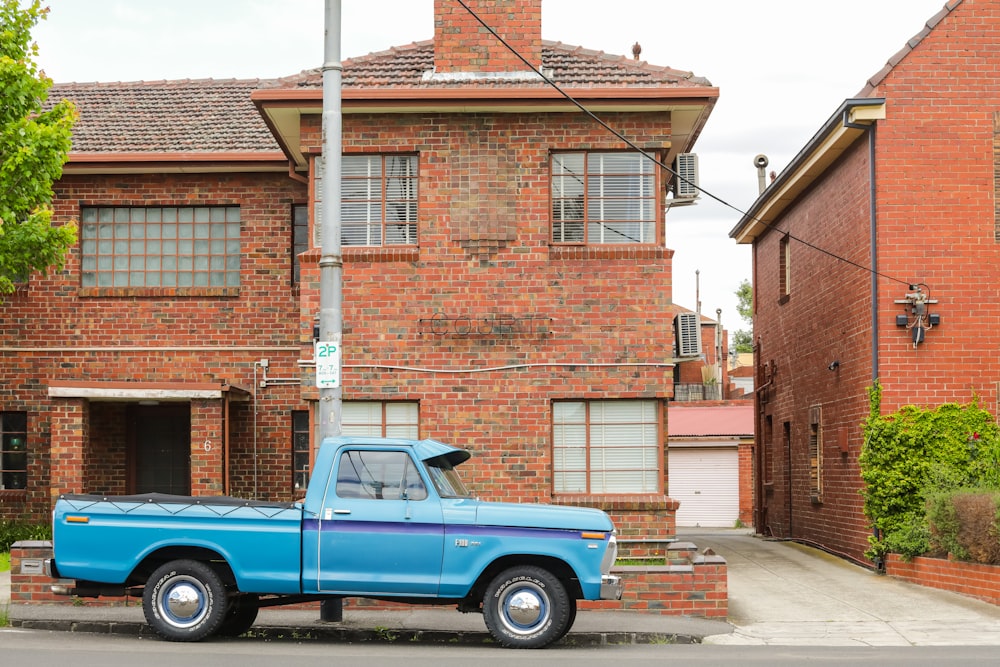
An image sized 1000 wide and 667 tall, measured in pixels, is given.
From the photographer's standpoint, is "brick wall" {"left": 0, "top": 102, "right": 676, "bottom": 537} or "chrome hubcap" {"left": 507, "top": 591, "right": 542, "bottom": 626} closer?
"chrome hubcap" {"left": 507, "top": 591, "right": 542, "bottom": 626}

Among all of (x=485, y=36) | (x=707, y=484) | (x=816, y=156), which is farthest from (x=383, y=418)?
(x=707, y=484)

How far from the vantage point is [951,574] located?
52.1 ft

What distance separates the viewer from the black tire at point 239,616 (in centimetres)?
1199

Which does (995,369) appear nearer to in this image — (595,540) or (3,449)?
(595,540)

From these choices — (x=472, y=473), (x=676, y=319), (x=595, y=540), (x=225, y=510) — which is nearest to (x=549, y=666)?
(x=595, y=540)

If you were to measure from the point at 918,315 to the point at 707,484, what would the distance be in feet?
64.5

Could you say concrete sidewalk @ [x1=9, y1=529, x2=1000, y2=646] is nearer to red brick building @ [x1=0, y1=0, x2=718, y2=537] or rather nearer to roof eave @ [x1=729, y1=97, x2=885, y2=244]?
red brick building @ [x1=0, y1=0, x2=718, y2=537]

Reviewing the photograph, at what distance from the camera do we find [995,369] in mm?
17844

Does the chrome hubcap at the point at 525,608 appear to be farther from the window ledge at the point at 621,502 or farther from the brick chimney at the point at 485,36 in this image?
the brick chimney at the point at 485,36

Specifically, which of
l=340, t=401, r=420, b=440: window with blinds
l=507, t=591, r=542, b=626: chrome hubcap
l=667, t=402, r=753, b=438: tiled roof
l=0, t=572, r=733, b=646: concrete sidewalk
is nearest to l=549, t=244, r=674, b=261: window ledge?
l=340, t=401, r=420, b=440: window with blinds

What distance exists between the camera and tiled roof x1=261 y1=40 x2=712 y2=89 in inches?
677

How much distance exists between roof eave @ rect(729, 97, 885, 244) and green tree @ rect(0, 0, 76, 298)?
32.3 feet

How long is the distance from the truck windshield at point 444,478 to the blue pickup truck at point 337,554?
9.9 inches

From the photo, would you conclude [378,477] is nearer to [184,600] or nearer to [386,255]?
[184,600]
